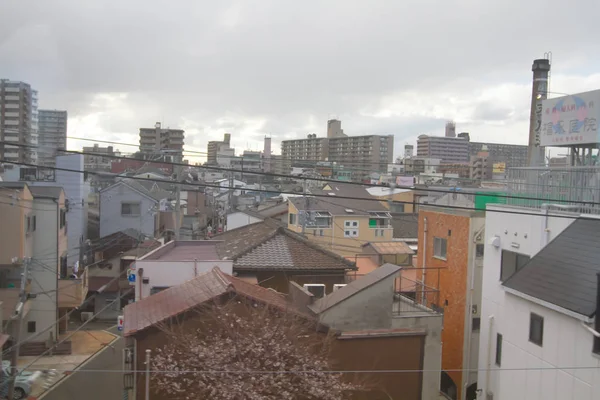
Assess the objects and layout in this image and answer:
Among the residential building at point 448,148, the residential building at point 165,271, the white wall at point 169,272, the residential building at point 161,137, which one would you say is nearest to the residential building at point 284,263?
the residential building at point 165,271

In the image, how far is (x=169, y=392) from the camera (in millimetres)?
8117

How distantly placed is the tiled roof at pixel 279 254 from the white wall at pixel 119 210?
15.2m

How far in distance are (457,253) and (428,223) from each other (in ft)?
6.91

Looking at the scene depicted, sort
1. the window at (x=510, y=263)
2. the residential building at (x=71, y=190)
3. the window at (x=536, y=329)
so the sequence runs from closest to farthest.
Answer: the window at (x=536, y=329), the window at (x=510, y=263), the residential building at (x=71, y=190)

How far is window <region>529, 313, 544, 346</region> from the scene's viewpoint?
27.7 ft

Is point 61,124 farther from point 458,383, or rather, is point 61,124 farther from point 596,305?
point 596,305

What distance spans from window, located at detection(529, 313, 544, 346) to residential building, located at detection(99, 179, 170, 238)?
81.8ft

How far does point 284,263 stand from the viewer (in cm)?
1475

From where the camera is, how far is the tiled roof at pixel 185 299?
29.1 ft

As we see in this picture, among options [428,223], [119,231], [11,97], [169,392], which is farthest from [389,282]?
[11,97]

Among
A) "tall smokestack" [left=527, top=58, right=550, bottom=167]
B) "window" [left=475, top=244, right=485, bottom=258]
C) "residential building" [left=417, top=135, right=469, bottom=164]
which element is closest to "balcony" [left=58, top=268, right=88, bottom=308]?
"window" [left=475, top=244, right=485, bottom=258]

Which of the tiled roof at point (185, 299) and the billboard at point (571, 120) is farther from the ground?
the billboard at point (571, 120)

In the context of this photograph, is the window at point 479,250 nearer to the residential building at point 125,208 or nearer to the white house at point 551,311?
the white house at point 551,311

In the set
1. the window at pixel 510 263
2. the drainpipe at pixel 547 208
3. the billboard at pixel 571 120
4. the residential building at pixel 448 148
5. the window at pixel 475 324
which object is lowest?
the window at pixel 475 324
